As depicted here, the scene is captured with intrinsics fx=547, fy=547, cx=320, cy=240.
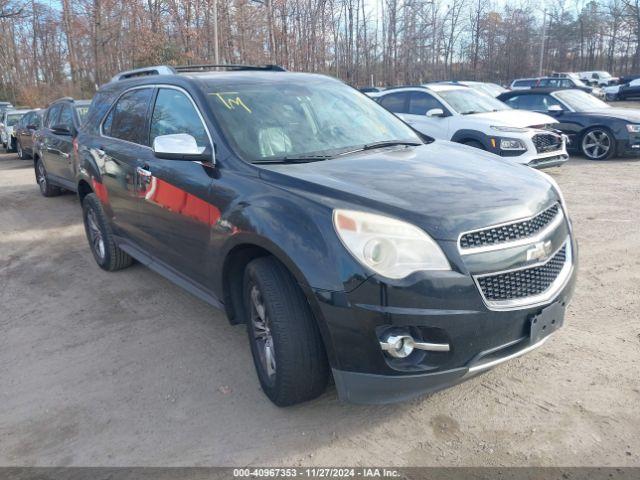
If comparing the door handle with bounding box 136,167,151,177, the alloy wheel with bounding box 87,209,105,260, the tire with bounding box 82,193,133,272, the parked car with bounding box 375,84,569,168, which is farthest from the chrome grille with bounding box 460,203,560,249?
the parked car with bounding box 375,84,569,168

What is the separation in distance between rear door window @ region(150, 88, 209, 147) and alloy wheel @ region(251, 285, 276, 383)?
3.57 ft

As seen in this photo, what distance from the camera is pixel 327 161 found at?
11.0ft

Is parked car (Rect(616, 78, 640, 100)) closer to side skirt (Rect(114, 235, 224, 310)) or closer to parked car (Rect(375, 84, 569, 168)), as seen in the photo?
parked car (Rect(375, 84, 569, 168))

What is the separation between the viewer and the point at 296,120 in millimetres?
3760

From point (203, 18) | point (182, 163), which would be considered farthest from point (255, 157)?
point (203, 18)

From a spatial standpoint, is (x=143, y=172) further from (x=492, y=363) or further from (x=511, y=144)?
(x=511, y=144)

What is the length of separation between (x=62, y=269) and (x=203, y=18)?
2978 cm

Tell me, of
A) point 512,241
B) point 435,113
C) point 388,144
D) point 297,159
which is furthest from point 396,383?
point 435,113

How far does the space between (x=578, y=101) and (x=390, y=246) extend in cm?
1142

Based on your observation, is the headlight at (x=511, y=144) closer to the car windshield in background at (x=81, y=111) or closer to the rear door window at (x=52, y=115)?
the car windshield in background at (x=81, y=111)

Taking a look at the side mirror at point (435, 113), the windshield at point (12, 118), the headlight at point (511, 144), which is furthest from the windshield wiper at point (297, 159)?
the windshield at point (12, 118)

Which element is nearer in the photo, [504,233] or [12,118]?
[504,233]

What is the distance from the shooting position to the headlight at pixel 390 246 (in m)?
2.49

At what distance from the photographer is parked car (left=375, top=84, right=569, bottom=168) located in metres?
9.07
